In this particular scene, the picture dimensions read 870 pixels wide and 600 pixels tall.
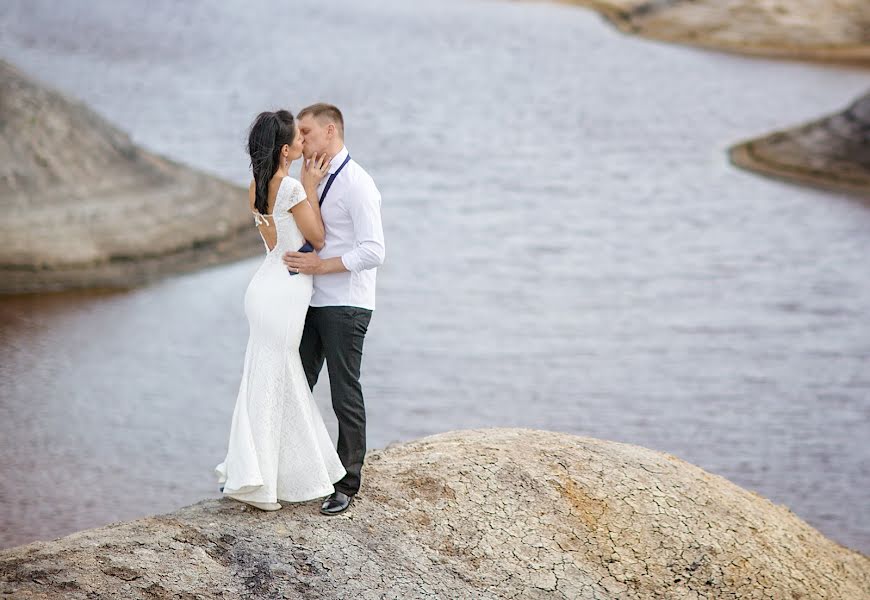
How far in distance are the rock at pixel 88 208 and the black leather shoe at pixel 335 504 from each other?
870 cm


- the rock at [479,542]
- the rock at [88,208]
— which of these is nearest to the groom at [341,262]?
the rock at [479,542]

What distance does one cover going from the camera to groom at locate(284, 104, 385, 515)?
14.6ft

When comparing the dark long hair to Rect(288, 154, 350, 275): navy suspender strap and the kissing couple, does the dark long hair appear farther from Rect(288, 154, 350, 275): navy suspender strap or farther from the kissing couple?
Rect(288, 154, 350, 275): navy suspender strap

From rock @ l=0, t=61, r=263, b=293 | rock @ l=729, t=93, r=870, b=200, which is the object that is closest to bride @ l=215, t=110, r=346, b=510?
Result: rock @ l=0, t=61, r=263, b=293

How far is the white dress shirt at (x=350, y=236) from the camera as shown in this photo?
4438mm

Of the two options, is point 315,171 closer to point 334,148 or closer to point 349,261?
point 334,148

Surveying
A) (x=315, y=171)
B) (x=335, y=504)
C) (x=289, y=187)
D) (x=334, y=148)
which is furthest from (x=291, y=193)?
(x=335, y=504)

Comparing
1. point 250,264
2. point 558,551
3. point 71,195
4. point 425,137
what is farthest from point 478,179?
point 558,551

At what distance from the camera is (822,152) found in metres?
19.3

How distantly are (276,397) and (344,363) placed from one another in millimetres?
292

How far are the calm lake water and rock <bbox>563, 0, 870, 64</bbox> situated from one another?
2502 mm

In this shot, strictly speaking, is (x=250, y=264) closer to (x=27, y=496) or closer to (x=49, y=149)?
(x=49, y=149)

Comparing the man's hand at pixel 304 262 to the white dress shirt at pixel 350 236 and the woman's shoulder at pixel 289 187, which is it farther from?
the woman's shoulder at pixel 289 187

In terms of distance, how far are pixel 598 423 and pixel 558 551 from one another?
4927 millimetres
